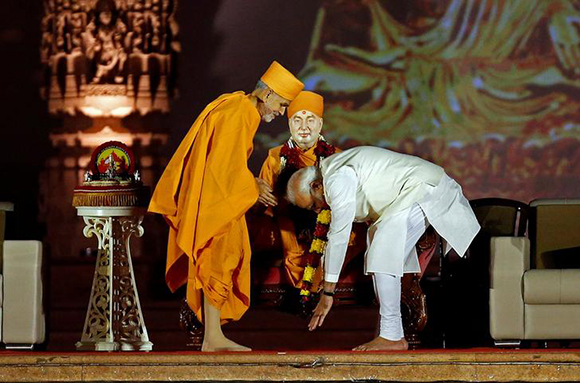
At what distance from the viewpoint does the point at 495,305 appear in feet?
18.0

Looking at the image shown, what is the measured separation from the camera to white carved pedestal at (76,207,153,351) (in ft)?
19.5

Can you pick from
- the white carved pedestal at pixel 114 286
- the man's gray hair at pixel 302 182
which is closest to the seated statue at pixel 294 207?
the man's gray hair at pixel 302 182

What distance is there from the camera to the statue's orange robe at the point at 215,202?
17.7 ft

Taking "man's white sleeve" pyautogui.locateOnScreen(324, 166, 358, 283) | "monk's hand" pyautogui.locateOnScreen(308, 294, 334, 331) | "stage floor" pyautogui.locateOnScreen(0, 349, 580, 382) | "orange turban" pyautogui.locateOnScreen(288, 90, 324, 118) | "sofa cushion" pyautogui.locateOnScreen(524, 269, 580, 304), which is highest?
"orange turban" pyautogui.locateOnScreen(288, 90, 324, 118)

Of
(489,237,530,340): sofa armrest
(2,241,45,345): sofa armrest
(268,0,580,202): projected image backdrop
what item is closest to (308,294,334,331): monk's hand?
(489,237,530,340): sofa armrest

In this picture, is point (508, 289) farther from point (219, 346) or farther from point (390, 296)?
point (219, 346)

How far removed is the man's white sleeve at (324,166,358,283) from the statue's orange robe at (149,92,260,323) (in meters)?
0.39

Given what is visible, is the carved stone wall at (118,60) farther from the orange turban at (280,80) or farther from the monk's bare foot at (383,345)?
the monk's bare foot at (383,345)

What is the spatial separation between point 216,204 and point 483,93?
10.3 ft

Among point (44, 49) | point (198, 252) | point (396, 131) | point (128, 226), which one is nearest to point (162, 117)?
point (44, 49)

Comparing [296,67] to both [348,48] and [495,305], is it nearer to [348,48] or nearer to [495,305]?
[348,48]

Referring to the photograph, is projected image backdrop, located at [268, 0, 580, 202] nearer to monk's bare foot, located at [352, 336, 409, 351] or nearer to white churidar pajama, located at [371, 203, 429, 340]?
white churidar pajama, located at [371, 203, 429, 340]

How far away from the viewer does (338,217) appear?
521cm

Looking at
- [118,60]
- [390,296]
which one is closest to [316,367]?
[390,296]
